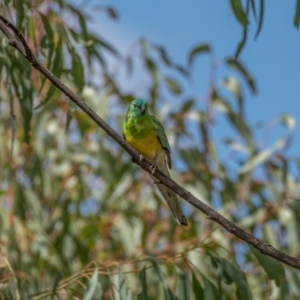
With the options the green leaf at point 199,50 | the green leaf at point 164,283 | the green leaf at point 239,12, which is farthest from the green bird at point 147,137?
the green leaf at point 199,50

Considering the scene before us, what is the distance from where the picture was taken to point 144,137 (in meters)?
2.64

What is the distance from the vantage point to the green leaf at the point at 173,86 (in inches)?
199

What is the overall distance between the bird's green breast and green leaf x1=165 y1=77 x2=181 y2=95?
7.87 feet

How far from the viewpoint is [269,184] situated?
4352mm

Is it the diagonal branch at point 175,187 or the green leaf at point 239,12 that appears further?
the green leaf at point 239,12

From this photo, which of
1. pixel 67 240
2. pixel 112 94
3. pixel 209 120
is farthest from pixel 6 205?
pixel 209 120

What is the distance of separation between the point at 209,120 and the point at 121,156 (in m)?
0.52

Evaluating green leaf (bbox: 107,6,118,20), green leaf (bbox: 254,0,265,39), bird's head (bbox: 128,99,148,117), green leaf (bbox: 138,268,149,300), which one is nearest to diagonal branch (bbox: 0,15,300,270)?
green leaf (bbox: 254,0,265,39)

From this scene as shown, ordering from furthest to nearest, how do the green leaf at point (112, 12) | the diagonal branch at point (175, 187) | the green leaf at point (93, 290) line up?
the green leaf at point (112, 12), the green leaf at point (93, 290), the diagonal branch at point (175, 187)

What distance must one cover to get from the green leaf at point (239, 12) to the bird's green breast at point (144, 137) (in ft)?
1.84

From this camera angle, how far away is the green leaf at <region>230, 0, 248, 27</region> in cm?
219

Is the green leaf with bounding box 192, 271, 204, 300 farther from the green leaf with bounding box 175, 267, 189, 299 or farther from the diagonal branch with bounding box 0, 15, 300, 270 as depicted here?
the diagonal branch with bounding box 0, 15, 300, 270

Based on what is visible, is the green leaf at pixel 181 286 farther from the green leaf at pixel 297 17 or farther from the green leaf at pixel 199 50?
the green leaf at pixel 199 50

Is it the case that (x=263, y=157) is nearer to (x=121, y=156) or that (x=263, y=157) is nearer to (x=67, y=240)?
(x=121, y=156)
